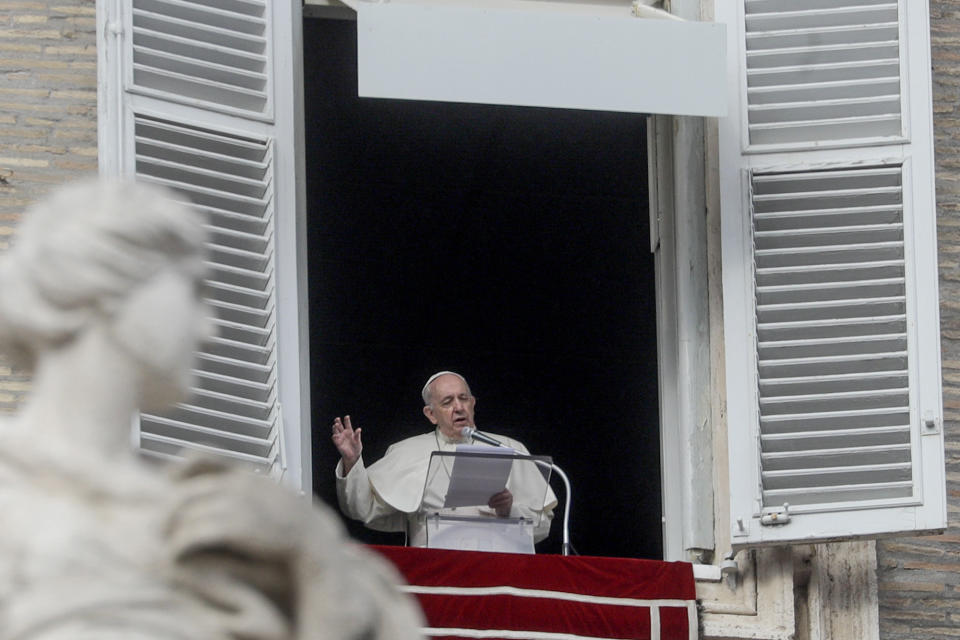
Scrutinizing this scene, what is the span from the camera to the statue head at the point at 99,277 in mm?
2908

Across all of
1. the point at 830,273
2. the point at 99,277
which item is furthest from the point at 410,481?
the point at 99,277

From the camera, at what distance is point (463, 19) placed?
853cm

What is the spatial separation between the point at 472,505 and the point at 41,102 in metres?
1.66

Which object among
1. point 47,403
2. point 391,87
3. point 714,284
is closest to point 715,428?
point 714,284

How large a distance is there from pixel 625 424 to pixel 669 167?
4.47 metres

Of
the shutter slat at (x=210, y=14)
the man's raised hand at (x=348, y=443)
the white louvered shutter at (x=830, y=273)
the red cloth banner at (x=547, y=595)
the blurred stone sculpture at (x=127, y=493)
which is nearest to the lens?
the blurred stone sculpture at (x=127, y=493)

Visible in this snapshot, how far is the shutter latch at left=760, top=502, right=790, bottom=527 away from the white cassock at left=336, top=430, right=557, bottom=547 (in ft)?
3.94

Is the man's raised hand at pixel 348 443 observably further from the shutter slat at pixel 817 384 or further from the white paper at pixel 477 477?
the shutter slat at pixel 817 384

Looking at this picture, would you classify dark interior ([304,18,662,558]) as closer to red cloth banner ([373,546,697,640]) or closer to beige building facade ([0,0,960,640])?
beige building facade ([0,0,960,640])

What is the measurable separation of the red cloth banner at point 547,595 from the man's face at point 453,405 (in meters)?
1.84

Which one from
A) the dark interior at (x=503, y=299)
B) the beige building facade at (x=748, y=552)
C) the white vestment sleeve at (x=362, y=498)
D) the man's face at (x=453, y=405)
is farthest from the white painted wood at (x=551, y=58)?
the dark interior at (x=503, y=299)

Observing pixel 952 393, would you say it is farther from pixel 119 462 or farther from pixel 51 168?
pixel 119 462

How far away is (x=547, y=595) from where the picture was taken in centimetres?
858

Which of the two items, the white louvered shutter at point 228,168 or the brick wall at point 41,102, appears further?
the brick wall at point 41,102
